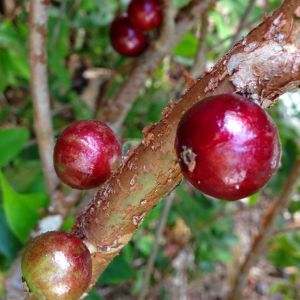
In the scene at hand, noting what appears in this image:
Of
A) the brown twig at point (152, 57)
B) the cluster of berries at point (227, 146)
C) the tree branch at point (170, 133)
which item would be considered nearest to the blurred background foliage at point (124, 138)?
the brown twig at point (152, 57)

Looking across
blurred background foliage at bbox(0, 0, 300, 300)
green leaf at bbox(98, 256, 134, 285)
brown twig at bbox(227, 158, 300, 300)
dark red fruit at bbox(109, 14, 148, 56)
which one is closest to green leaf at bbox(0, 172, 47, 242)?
blurred background foliage at bbox(0, 0, 300, 300)

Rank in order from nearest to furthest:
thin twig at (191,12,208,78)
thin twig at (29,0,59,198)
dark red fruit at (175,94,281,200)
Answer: dark red fruit at (175,94,281,200), thin twig at (29,0,59,198), thin twig at (191,12,208,78)

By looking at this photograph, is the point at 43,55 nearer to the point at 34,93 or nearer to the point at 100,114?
the point at 34,93

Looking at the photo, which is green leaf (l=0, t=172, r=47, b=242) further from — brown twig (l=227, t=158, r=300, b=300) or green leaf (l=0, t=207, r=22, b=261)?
brown twig (l=227, t=158, r=300, b=300)

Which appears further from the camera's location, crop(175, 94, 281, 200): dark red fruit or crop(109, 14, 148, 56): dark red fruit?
crop(109, 14, 148, 56): dark red fruit

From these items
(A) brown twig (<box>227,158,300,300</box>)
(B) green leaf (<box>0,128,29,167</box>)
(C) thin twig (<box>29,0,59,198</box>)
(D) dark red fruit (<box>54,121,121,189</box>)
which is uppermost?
(D) dark red fruit (<box>54,121,121,189</box>)

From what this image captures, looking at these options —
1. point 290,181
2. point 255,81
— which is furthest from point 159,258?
point 255,81
